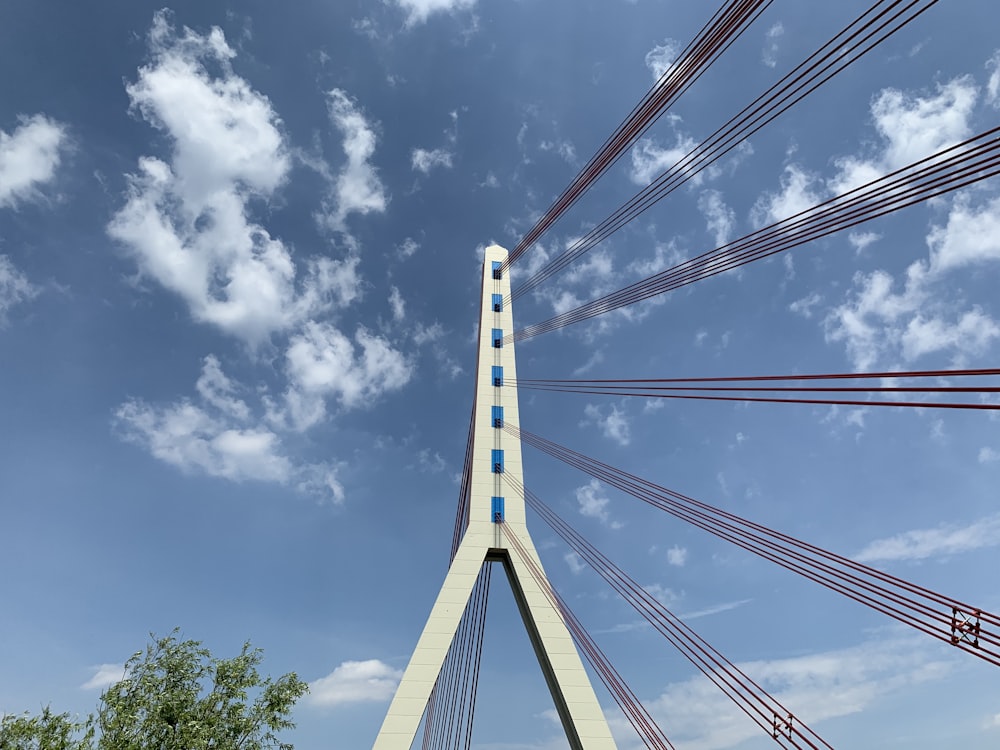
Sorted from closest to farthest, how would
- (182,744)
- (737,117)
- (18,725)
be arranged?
(737,117)
(18,725)
(182,744)

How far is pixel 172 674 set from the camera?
1670cm

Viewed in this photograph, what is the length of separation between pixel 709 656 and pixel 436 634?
6810 millimetres

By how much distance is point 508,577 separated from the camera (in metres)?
16.8

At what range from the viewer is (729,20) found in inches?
344

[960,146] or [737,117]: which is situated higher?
[737,117]

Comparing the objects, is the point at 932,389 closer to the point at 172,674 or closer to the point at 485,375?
the point at 485,375

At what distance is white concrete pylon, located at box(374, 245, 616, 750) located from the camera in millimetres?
13797

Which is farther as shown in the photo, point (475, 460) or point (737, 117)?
point (475, 460)

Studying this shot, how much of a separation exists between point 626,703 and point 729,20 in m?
12.8

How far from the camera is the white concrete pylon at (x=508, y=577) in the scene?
1380 centimetres

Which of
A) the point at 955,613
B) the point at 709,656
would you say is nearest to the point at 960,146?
the point at 955,613

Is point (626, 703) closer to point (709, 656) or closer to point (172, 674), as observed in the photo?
point (709, 656)

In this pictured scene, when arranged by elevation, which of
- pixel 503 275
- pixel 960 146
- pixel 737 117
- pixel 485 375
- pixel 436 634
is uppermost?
pixel 503 275

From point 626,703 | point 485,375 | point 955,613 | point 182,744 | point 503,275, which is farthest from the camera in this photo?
point 503,275
